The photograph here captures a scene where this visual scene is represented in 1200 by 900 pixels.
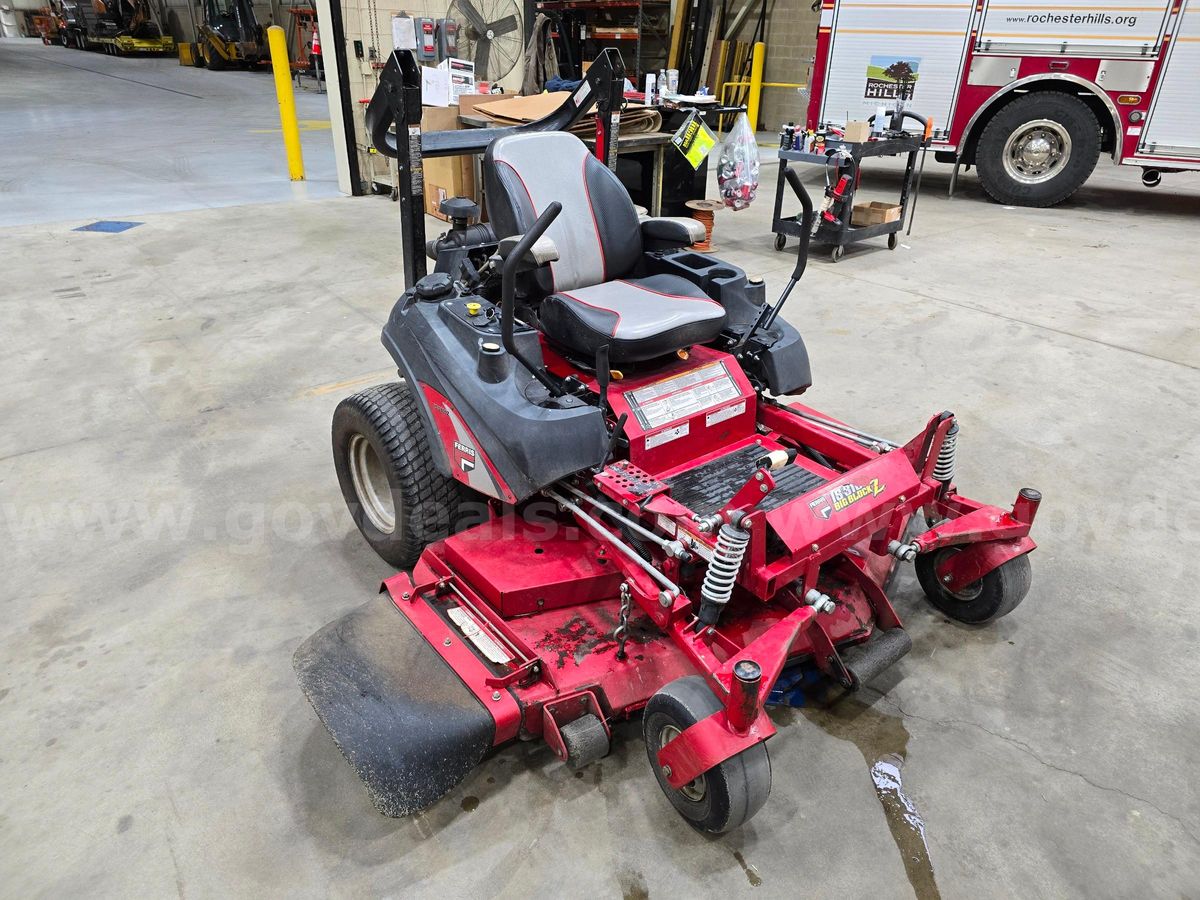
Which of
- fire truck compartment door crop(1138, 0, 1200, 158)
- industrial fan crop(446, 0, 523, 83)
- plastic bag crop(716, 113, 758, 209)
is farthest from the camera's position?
industrial fan crop(446, 0, 523, 83)

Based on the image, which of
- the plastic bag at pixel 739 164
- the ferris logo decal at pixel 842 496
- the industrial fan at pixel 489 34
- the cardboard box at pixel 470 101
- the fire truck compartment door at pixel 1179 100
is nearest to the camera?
the ferris logo decal at pixel 842 496

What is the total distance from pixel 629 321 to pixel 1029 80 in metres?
7.19

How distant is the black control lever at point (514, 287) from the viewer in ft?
6.09

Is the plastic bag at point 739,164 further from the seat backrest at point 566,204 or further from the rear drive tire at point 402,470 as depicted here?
the rear drive tire at point 402,470

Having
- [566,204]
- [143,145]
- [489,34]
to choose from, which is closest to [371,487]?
[566,204]

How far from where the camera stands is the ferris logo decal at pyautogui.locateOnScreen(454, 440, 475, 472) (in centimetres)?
222

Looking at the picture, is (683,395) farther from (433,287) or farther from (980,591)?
(980,591)

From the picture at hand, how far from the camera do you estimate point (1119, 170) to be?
10.1 meters

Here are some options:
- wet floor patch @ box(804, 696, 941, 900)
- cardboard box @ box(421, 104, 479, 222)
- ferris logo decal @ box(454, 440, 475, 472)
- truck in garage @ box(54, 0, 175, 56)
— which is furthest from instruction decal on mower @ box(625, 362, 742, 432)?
truck in garage @ box(54, 0, 175, 56)

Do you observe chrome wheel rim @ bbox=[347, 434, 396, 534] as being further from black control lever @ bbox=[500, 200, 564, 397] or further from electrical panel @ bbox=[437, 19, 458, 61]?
electrical panel @ bbox=[437, 19, 458, 61]

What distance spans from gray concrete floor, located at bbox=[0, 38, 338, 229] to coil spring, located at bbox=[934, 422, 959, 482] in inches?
277

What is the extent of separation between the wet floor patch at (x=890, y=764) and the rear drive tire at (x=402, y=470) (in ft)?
3.93

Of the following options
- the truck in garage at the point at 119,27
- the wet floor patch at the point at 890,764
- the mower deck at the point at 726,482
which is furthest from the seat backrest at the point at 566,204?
the truck in garage at the point at 119,27

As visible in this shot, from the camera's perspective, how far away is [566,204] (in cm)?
265
